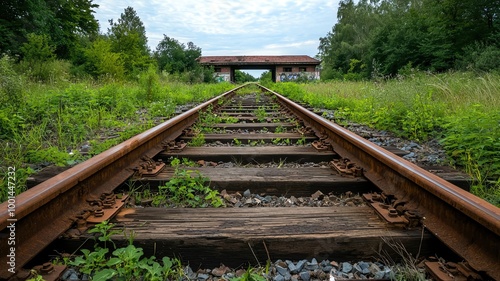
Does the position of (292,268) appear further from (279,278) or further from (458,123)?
(458,123)

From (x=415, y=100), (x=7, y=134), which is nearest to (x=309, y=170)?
(x=415, y=100)

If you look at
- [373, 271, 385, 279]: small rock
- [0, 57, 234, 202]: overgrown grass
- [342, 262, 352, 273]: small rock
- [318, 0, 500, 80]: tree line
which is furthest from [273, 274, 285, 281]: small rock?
[318, 0, 500, 80]: tree line

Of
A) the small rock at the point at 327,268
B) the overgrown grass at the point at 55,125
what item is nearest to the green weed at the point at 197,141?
the overgrown grass at the point at 55,125

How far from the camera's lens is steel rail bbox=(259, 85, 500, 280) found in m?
1.25

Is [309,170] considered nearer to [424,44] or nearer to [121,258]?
[121,258]

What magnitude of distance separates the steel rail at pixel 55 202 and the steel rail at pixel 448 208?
1.68m

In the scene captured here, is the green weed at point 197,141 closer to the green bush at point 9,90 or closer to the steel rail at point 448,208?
the steel rail at point 448,208

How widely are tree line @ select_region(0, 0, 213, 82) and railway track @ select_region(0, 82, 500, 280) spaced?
991 cm

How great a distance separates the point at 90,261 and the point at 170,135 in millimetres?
2414

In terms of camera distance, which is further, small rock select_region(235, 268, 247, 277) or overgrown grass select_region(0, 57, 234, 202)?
overgrown grass select_region(0, 57, 234, 202)

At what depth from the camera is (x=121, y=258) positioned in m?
1.33

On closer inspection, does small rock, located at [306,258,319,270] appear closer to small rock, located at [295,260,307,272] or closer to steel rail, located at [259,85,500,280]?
small rock, located at [295,260,307,272]

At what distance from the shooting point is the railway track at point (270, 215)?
4.47 ft

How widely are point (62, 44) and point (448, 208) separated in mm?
32088
